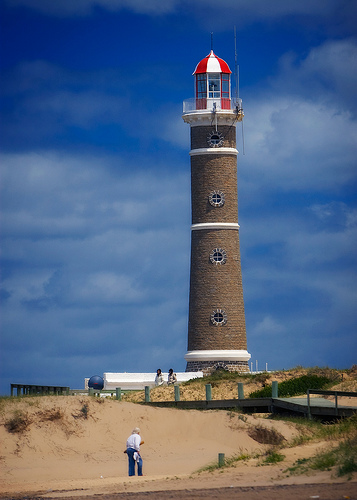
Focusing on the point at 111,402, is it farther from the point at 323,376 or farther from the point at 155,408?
the point at 323,376

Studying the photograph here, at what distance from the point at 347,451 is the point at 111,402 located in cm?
1523

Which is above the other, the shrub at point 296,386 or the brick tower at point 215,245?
the brick tower at point 215,245

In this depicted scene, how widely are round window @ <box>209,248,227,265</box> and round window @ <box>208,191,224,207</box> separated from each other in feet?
8.04

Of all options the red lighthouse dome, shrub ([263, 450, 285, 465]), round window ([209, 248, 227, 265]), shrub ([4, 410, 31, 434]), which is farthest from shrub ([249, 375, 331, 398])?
the red lighthouse dome

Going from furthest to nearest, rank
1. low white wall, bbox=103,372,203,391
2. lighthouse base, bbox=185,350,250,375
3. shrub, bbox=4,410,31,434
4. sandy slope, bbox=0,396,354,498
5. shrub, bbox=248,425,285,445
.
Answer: lighthouse base, bbox=185,350,250,375 → low white wall, bbox=103,372,203,391 → shrub, bbox=4,410,31,434 → shrub, bbox=248,425,285,445 → sandy slope, bbox=0,396,354,498

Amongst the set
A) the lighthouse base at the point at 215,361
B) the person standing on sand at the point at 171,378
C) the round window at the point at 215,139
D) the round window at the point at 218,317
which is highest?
the round window at the point at 215,139

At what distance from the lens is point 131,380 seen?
46906mm

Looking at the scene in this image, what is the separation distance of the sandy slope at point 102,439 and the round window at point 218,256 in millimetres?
14668

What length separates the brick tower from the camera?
4778 cm

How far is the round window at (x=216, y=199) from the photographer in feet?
160

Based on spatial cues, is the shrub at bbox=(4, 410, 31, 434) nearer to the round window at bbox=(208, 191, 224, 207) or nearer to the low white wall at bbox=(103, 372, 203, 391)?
the low white wall at bbox=(103, 372, 203, 391)

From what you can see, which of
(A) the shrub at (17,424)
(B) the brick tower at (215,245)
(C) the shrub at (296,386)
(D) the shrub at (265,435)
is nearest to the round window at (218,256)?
(B) the brick tower at (215,245)

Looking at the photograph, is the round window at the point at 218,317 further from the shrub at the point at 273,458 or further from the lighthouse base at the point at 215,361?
the shrub at the point at 273,458

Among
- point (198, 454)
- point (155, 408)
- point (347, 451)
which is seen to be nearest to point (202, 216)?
point (155, 408)
